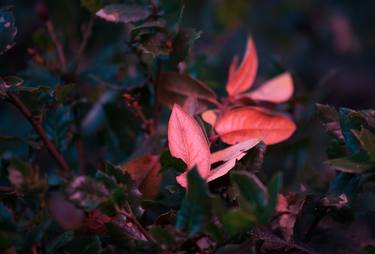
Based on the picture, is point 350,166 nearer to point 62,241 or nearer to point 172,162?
point 172,162

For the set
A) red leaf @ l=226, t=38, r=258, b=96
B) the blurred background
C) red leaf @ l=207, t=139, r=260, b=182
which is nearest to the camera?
red leaf @ l=207, t=139, r=260, b=182

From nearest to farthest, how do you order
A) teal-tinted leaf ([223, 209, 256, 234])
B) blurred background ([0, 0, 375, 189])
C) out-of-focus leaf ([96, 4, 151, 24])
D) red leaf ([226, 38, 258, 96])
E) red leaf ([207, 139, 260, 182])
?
teal-tinted leaf ([223, 209, 256, 234]), red leaf ([207, 139, 260, 182]), out-of-focus leaf ([96, 4, 151, 24]), red leaf ([226, 38, 258, 96]), blurred background ([0, 0, 375, 189])

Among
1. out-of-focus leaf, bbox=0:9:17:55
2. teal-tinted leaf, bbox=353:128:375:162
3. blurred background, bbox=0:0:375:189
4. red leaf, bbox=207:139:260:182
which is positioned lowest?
blurred background, bbox=0:0:375:189

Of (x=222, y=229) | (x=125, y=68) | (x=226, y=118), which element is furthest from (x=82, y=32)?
(x=222, y=229)

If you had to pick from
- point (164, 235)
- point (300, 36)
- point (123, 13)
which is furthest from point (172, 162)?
point (300, 36)

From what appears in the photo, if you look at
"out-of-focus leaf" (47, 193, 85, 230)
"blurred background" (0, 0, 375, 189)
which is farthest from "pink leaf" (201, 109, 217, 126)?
"blurred background" (0, 0, 375, 189)

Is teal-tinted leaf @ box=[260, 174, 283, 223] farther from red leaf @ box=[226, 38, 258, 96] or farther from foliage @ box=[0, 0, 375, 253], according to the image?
red leaf @ box=[226, 38, 258, 96]

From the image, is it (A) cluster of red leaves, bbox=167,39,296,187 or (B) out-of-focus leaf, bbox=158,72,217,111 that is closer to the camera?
(A) cluster of red leaves, bbox=167,39,296,187
